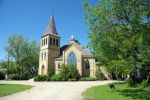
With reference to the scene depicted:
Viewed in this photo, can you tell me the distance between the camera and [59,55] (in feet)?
202

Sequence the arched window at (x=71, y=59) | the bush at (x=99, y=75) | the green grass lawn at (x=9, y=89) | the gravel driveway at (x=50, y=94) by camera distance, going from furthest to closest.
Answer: the arched window at (x=71, y=59) → the bush at (x=99, y=75) → the green grass lawn at (x=9, y=89) → the gravel driveway at (x=50, y=94)

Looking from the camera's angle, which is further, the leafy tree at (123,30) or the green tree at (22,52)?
the green tree at (22,52)

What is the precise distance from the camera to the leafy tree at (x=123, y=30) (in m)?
20.1

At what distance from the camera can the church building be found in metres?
54.3

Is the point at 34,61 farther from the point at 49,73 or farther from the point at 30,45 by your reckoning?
the point at 49,73

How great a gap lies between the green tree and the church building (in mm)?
9799

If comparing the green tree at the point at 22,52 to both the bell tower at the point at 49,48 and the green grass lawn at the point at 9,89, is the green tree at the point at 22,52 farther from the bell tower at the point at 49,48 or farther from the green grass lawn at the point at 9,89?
the green grass lawn at the point at 9,89

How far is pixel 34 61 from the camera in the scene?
7388 centimetres

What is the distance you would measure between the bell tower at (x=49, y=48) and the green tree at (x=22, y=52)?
9.80 meters

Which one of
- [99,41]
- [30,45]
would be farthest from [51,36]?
[99,41]

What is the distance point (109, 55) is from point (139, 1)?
6.54m

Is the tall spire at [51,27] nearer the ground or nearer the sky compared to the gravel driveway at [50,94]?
nearer the sky

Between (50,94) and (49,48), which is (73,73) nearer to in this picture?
(49,48)

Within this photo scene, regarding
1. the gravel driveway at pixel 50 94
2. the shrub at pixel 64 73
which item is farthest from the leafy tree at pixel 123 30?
the shrub at pixel 64 73
